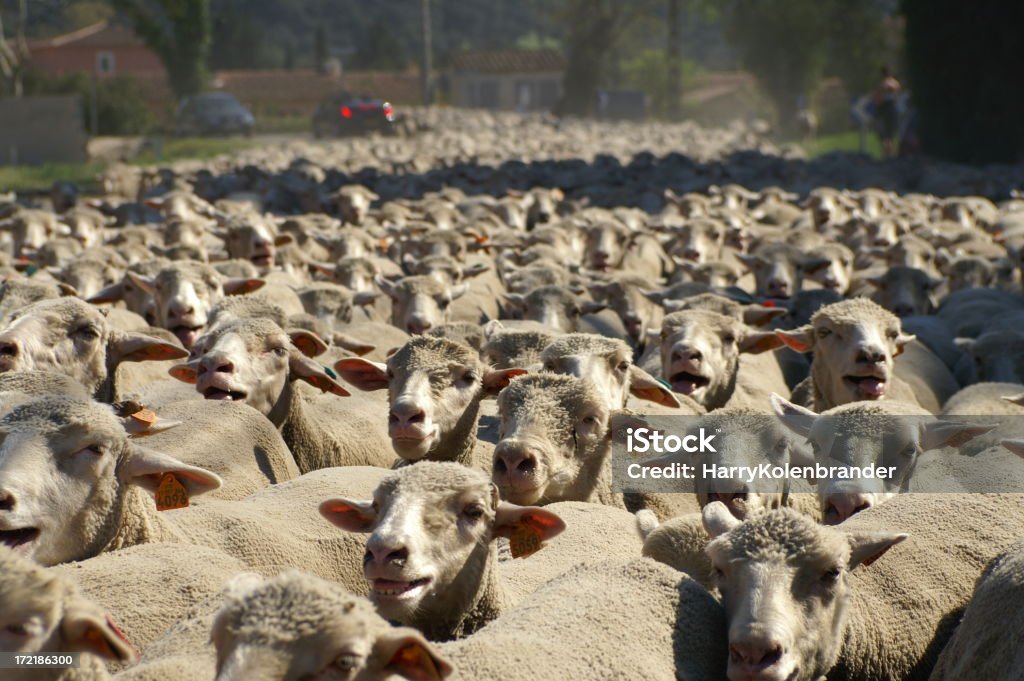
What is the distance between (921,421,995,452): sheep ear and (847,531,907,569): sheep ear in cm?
159

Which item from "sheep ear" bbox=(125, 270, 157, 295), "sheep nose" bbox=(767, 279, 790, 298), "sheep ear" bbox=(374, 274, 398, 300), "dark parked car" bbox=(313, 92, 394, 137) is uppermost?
"sheep ear" bbox=(125, 270, 157, 295)

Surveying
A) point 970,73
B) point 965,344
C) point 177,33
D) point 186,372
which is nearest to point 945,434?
point 965,344

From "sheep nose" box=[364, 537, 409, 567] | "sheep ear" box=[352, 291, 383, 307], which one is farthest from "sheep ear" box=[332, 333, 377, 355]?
"sheep nose" box=[364, 537, 409, 567]

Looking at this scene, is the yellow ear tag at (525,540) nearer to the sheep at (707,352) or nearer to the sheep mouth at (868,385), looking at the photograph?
the sheep at (707,352)

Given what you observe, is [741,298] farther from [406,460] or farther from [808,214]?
[808,214]

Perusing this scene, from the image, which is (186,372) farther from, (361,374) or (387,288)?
(387,288)

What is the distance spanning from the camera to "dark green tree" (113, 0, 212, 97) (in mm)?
56781

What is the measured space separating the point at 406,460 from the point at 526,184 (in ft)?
62.1

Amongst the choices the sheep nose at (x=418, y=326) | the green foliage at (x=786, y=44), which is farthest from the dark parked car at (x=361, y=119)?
the sheep nose at (x=418, y=326)

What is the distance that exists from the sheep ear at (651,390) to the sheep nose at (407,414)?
1.28 metres

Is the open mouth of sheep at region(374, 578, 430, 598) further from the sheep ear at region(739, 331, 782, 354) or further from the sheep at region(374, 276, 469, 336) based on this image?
the sheep at region(374, 276, 469, 336)

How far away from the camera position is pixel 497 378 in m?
6.93

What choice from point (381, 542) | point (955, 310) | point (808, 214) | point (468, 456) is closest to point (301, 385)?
point (468, 456)

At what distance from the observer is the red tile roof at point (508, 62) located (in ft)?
304
